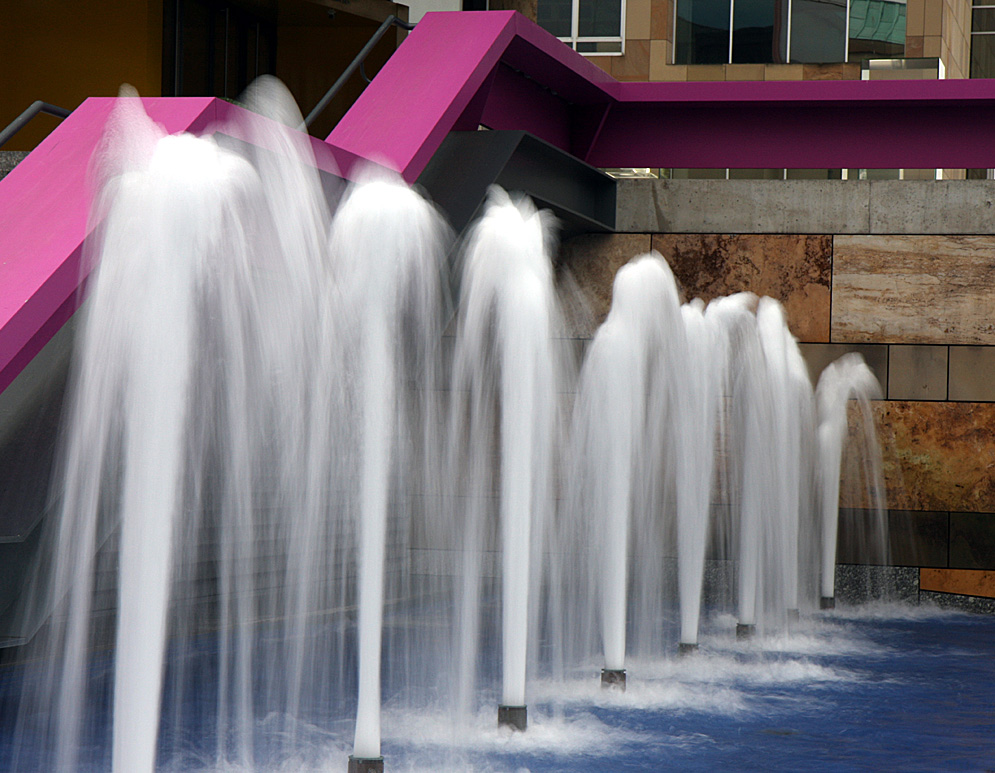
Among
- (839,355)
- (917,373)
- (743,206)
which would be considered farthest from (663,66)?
(917,373)

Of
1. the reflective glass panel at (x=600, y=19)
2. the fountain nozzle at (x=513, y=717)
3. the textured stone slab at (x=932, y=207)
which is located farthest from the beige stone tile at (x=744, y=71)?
the fountain nozzle at (x=513, y=717)

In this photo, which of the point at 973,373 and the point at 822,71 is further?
the point at 822,71

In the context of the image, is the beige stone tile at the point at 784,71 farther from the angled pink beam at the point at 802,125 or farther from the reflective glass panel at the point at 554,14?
the angled pink beam at the point at 802,125

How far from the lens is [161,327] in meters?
4.63

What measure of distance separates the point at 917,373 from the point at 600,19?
37.3 ft

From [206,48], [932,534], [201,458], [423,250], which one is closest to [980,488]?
[932,534]

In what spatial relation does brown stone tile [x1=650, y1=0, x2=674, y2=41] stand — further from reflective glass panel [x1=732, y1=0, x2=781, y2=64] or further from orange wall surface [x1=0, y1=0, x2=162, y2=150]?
orange wall surface [x1=0, y1=0, x2=162, y2=150]

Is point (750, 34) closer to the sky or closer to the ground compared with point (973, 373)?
closer to the sky

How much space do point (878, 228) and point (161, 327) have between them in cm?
983

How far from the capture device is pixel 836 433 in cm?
1278

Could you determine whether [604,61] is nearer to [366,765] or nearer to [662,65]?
[662,65]

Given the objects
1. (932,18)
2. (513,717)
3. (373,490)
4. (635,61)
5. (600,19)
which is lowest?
(513,717)

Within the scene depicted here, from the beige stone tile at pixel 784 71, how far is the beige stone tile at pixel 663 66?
1388 millimetres

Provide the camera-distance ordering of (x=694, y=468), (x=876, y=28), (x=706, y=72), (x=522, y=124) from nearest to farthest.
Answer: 1. (x=694, y=468)
2. (x=522, y=124)
3. (x=706, y=72)
4. (x=876, y=28)
